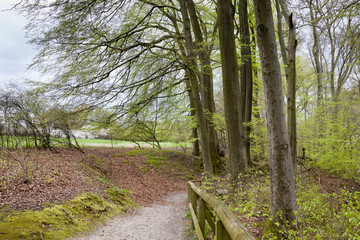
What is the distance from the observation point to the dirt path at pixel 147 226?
4.99 m

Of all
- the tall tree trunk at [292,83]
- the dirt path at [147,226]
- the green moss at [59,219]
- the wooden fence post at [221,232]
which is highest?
the tall tree trunk at [292,83]

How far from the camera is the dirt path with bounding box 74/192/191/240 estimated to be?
4.99 metres

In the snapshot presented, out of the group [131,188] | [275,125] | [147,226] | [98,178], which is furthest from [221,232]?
[131,188]

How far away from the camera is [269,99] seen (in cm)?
→ 371

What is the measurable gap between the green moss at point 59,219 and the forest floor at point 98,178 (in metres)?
0.28

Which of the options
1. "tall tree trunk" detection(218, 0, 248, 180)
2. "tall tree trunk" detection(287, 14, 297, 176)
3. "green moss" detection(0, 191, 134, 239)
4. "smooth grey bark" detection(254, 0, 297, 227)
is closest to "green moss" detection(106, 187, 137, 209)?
"green moss" detection(0, 191, 134, 239)

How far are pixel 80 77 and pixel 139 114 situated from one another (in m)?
3.03

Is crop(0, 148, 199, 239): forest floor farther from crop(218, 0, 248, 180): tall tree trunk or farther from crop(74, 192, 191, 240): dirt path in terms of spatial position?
crop(218, 0, 248, 180): tall tree trunk

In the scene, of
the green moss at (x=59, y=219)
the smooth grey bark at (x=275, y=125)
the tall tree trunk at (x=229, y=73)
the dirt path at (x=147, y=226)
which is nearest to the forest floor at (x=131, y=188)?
the dirt path at (x=147, y=226)

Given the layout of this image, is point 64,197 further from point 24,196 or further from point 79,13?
point 79,13

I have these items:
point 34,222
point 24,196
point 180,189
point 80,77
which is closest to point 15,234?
point 34,222

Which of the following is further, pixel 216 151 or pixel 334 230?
pixel 216 151

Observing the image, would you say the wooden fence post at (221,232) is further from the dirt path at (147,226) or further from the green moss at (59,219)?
Answer: the dirt path at (147,226)

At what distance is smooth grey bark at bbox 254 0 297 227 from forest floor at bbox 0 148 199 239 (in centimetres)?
356
